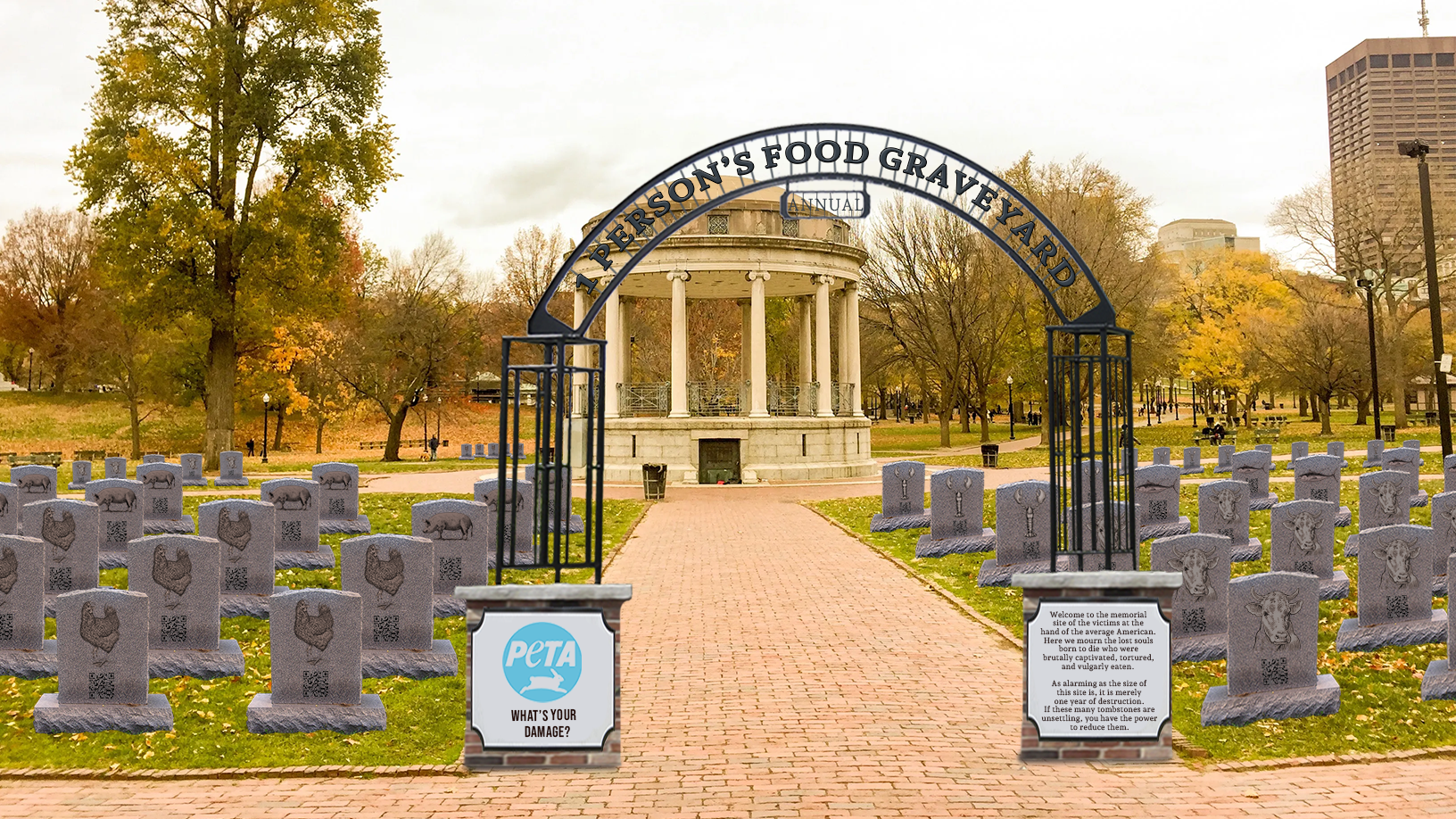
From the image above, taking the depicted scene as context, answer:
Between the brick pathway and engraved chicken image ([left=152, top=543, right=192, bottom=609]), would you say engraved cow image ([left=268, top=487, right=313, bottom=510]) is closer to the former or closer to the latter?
engraved chicken image ([left=152, top=543, right=192, bottom=609])

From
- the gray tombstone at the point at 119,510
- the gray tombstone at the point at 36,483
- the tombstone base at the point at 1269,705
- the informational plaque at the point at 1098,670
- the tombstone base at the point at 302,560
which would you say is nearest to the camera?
the informational plaque at the point at 1098,670

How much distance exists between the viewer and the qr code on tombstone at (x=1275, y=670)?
22.9ft

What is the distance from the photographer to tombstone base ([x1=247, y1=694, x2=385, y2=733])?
22.8 feet

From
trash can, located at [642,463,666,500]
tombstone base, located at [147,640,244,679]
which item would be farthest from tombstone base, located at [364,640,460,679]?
trash can, located at [642,463,666,500]

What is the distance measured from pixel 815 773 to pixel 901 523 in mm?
12312

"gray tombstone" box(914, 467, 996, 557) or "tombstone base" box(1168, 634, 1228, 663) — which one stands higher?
"gray tombstone" box(914, 467, 996, 557)

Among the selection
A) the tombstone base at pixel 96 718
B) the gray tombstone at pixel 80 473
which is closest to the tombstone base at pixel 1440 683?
the tombstone base at pixel 96 718

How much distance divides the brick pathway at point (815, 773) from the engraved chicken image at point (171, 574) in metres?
2.53

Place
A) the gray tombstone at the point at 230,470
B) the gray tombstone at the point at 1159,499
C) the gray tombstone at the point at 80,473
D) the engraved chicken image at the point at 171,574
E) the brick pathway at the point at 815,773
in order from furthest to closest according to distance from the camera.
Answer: the gray tombstone at the point at 230,470, the gray tombstone at the point at 80,473, the gray tombstone at the point at 1159,499, the engraved chicken image at the point at 171,574, the brick pathway at the point at 815,773

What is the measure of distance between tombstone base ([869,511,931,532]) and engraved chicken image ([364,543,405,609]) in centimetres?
1103

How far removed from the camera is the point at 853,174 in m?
7.95

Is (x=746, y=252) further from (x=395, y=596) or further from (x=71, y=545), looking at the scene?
(x=395, y=596)

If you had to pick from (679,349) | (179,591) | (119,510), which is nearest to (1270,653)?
(179,591)

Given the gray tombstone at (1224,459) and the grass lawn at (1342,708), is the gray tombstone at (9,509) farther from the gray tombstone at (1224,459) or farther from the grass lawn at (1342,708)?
the gray tombstone at (1224,459)
